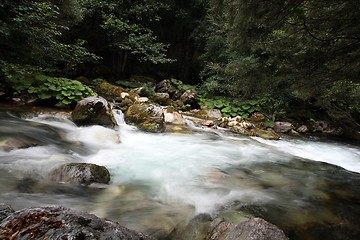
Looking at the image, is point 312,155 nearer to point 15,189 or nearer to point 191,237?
point 191,237

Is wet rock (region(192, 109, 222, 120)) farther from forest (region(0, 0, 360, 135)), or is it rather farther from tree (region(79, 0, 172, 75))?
tree (region(79, 0, 172, 75))

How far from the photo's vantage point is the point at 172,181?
461cm

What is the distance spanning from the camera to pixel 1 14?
250 inches

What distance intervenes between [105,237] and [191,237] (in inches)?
53.3

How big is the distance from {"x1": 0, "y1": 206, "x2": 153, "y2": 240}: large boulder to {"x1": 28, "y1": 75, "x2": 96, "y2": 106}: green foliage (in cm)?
700

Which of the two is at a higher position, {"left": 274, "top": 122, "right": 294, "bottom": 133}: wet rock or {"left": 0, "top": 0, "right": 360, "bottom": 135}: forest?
{"left": 0, "top": 0, "right": 360, "bottom": 135}: forest

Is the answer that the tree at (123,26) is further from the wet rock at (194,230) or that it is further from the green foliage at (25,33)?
the wet rock at (194,230)

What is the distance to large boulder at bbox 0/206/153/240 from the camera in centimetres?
163

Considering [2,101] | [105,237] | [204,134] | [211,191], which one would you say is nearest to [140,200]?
[211,191]

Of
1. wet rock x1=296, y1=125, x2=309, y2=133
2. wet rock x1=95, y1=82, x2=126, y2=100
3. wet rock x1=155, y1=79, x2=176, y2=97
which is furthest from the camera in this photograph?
wet rock x1=155, y1=79, x2=176, y2=97

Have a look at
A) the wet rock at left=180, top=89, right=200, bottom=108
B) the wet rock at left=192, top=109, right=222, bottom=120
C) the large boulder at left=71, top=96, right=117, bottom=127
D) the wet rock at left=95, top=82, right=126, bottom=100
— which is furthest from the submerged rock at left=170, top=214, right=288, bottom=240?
the wet rock at left=180, top=89, right=200, bottom=108

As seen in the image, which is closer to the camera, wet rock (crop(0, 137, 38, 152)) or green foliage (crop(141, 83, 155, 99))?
wet rock (crop(0, 137, 38, 152))

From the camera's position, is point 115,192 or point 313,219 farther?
point 115,192

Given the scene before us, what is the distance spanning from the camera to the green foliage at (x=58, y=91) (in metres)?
8.11
